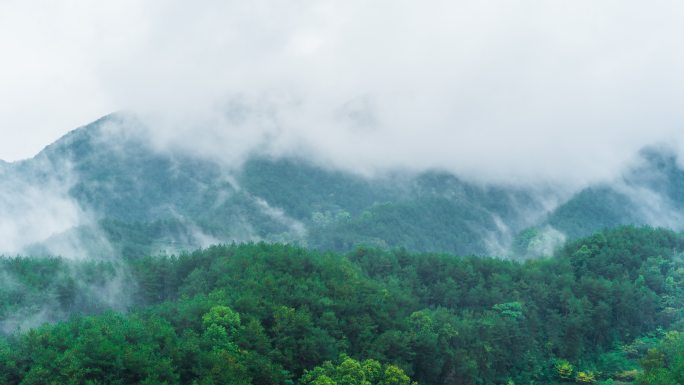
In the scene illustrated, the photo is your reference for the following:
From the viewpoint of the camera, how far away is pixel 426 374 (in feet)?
Result: 252

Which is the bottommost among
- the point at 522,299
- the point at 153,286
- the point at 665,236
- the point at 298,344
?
the point at 298,344

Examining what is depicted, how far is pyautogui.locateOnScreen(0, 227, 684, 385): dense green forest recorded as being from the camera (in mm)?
57000

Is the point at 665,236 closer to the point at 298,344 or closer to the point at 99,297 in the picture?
the point at 298,344

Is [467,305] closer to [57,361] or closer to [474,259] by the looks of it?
[474,259]

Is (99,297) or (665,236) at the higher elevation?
(665,236)

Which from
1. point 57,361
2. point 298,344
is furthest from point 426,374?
point 57,361

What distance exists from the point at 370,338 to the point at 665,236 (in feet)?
216

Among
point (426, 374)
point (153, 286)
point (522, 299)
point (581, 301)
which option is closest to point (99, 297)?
point (153, 286)

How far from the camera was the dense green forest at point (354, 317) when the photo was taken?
57000 mm

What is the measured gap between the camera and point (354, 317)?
2943 inches

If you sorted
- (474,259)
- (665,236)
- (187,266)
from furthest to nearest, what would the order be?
(665,236), (474,259), (187,266)

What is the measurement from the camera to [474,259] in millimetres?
106000

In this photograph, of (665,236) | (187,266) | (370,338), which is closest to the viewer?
(370,338)

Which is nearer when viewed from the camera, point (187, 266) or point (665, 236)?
point (187, 266)
